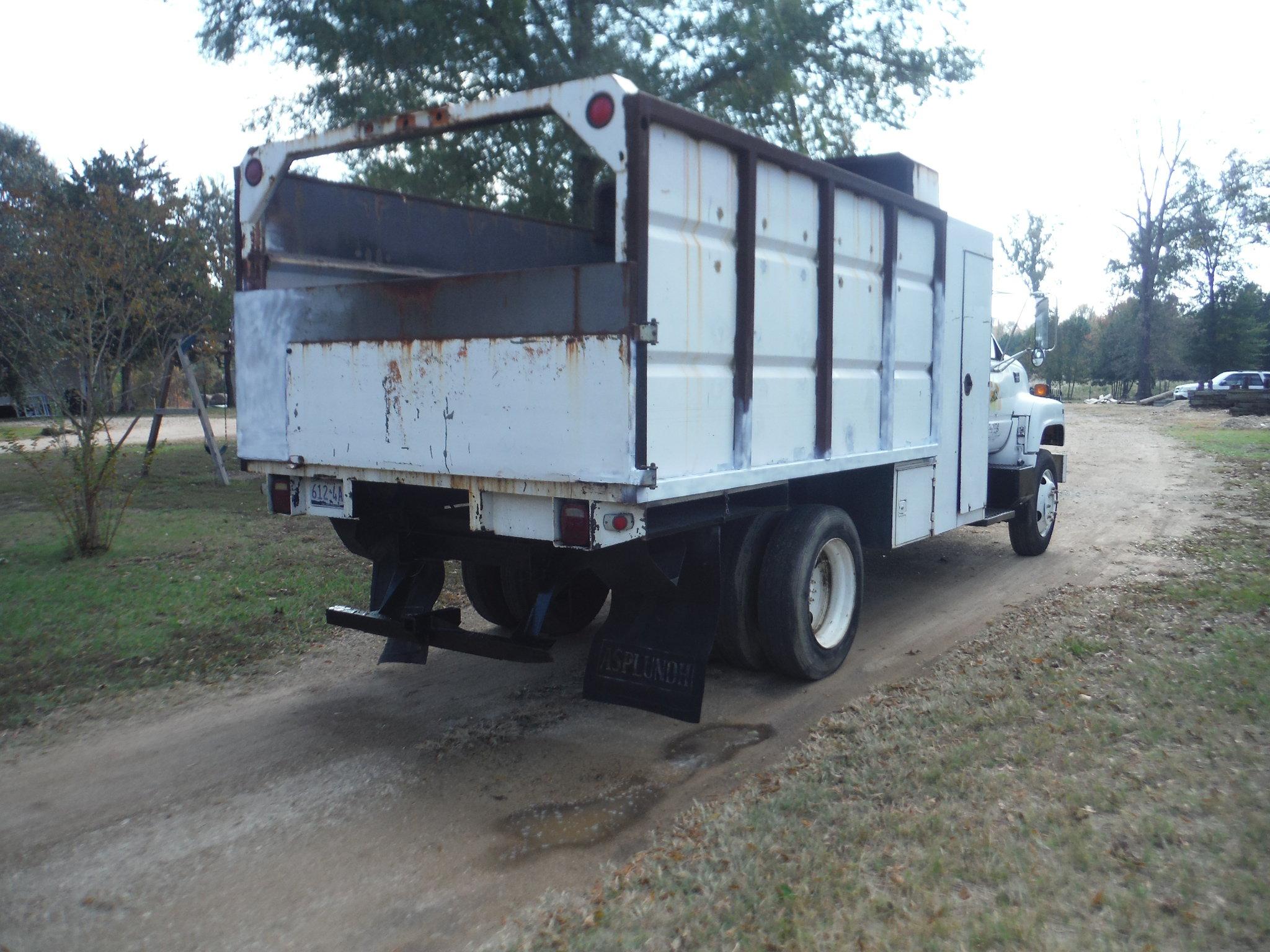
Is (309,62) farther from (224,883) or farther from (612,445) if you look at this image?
(224,883)

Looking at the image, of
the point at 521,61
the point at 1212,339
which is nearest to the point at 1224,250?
the point at 1212,339

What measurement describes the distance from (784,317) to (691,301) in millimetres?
→ 833

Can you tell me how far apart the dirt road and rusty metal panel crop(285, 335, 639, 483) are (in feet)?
4.37

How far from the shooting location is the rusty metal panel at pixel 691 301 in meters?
4.15

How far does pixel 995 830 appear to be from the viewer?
3488 millimetres

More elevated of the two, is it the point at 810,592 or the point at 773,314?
the point at 773,314

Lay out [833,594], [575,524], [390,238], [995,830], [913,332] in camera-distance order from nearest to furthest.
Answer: [995,830] < [575,524] < [833,594] < [390,238] < [913,332]

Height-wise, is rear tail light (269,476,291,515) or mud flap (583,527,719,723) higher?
rear tail light (269,476,291,515)

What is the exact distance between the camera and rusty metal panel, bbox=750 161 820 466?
483 cm

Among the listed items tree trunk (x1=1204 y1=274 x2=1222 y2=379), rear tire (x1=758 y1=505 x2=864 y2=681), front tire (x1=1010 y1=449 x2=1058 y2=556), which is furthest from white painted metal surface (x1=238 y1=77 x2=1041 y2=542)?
tree trunk (x1=1204 y1=274 x2=1222 y2=379)

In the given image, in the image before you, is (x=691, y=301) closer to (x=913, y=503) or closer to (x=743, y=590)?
(x=743, y=590)

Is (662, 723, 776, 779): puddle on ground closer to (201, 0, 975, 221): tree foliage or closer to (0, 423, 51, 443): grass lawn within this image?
(201, 0, 975, 221): tree foliage

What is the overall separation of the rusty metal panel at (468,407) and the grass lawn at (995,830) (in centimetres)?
151

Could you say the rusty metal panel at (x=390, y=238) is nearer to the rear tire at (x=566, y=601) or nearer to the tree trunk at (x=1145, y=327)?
the rear tire at (x=566, y=601)
